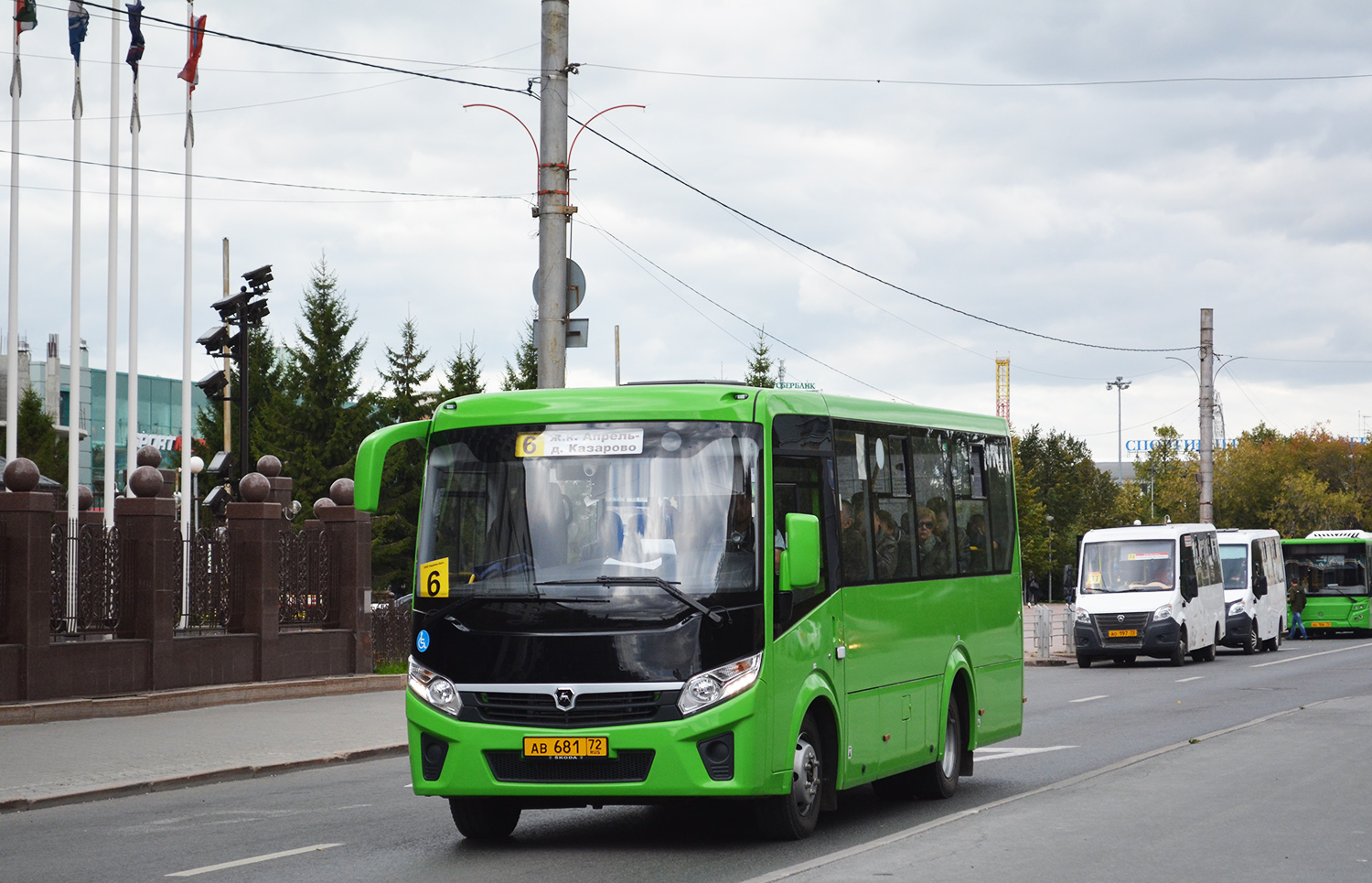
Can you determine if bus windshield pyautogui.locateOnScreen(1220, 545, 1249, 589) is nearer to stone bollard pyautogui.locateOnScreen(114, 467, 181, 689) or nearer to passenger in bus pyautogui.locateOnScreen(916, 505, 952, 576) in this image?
stone bollard pyautogui.locateOnScreen(114, 467, 181, 689)

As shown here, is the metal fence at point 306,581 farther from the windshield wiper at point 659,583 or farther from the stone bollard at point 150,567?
the windshield wiper at point 659,583

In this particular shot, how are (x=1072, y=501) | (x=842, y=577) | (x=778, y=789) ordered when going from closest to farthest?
(x=778, y=789)
(x=842, y=577)
(x=1072, y=501)

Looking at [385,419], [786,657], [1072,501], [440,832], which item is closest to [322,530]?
[440,832]

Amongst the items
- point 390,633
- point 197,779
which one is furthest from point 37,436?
point 197,779

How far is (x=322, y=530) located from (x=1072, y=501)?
98998 millimetres

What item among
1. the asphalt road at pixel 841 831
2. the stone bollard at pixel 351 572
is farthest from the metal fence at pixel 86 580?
the asphalt road at pixel 841 831

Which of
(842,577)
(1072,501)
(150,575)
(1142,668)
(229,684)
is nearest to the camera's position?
(842,577)

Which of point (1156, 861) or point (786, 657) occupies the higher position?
point (786, 657)

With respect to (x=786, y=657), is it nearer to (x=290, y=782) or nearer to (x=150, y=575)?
(x=290, y=782)

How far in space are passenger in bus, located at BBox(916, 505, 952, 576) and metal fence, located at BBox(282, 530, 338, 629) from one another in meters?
13.0

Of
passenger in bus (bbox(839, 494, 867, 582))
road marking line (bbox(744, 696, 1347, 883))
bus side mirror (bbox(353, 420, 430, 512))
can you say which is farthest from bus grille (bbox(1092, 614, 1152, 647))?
bus side mirror (bbox(353, 420, 430, 512))

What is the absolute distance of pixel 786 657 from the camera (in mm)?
9547

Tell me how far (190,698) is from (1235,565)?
90.2ft

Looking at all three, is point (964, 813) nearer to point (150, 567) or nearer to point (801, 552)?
Answer: point (801, 552)
